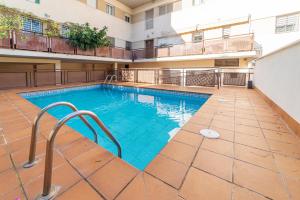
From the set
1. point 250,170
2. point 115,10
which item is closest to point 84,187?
point 250,170

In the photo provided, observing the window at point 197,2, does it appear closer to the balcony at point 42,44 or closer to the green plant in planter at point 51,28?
the balcony at point 42,44

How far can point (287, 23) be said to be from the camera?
9766 millimetres

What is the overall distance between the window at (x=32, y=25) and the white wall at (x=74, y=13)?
1.75ft

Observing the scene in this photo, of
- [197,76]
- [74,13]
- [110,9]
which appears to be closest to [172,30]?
[197,76]

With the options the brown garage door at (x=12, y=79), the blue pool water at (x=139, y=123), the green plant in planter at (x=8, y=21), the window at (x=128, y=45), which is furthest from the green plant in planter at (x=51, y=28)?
the window at (x=128, y=45)

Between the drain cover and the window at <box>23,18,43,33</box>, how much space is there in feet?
39.0

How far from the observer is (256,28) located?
34.8 ft

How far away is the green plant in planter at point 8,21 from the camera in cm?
648

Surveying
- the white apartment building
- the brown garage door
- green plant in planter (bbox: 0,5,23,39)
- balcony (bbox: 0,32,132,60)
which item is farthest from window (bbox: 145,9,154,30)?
the brown garage door

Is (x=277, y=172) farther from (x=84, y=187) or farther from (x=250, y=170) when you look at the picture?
(x=84, y=187)

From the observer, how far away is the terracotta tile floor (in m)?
1.54

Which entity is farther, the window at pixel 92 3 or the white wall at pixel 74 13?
the window at pixel 92 3

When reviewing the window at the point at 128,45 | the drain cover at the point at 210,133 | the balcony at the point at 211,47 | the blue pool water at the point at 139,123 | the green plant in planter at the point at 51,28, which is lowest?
the blue pool water at the point at 139,123

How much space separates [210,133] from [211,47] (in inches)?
377
